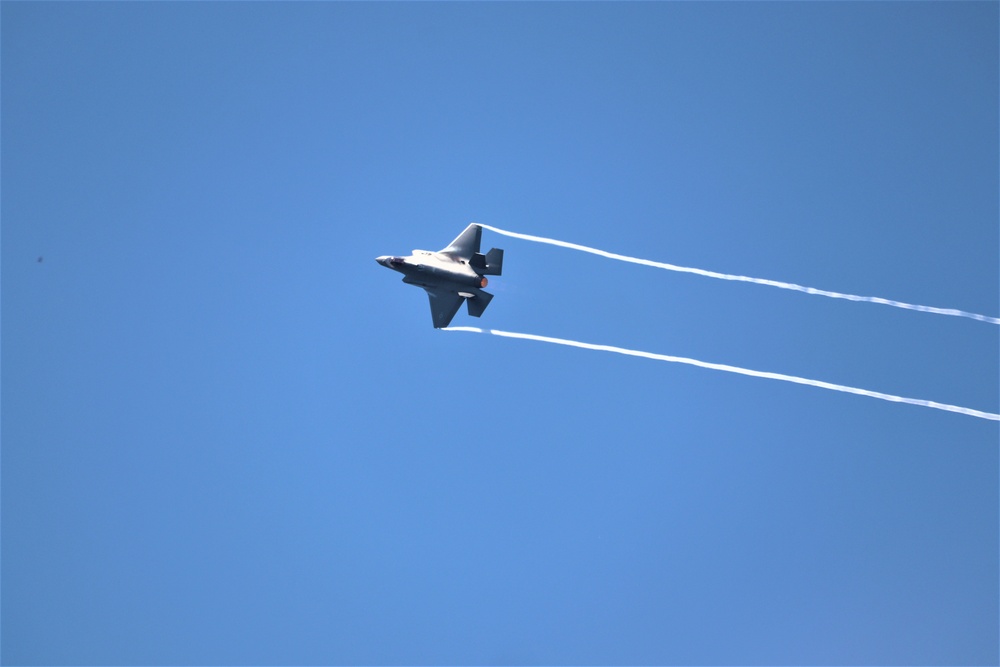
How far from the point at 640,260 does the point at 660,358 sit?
14.7 ft

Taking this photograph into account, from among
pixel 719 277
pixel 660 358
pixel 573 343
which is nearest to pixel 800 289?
pixel 719 277

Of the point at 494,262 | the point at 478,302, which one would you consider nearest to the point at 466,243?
the point at 494,262

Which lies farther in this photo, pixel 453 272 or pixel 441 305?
pixel 441 305

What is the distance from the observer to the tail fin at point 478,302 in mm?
36406

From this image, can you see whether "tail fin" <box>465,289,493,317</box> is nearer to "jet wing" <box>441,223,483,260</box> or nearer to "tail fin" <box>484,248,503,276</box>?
"tail fin" <box>484,248,503,276</box>

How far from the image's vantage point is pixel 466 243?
37031 millimetres

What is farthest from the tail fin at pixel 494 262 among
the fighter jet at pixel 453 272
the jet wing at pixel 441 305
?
the jet wing at pixel 441 305

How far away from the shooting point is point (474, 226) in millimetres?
37094

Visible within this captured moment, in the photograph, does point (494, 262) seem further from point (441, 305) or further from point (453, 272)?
point (441, 305)

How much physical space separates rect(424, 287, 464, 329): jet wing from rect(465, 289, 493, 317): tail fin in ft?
1.61

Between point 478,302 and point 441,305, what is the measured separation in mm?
1648

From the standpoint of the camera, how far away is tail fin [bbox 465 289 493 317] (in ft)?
119

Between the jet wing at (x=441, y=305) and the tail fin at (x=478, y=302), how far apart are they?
1.61ft

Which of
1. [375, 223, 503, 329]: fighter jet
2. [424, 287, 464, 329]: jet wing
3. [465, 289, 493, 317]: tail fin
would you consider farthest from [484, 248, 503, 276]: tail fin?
[424, 287, 464, 329]: jet wing
